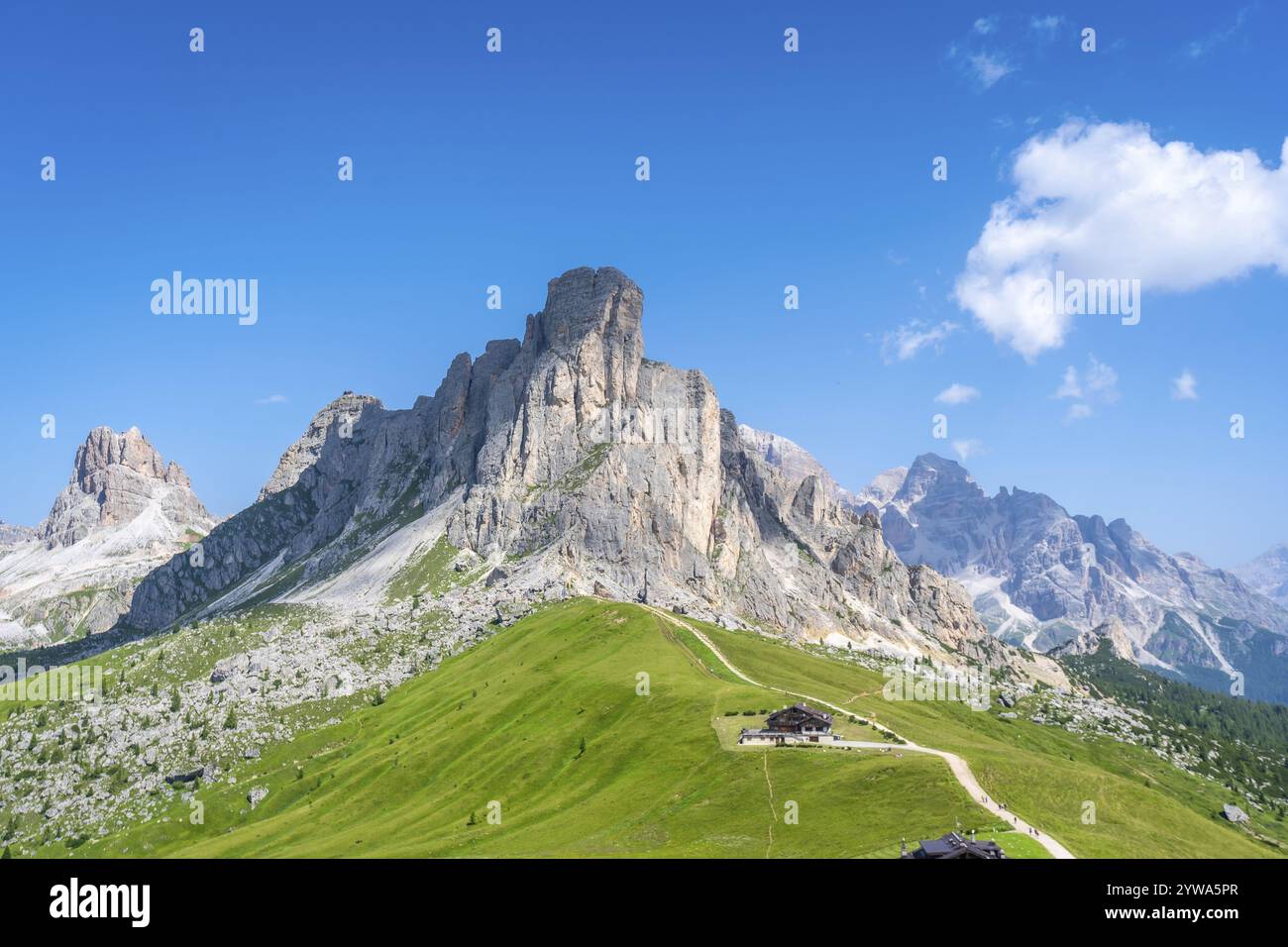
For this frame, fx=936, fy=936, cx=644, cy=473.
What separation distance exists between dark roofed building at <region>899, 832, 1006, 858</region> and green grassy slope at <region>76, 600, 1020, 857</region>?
5.59 m

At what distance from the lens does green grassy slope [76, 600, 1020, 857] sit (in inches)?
3674

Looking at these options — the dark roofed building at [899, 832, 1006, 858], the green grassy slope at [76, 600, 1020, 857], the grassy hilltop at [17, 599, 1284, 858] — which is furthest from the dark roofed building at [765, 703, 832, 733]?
the dark roofed building at [899, 832, 1006, 858]

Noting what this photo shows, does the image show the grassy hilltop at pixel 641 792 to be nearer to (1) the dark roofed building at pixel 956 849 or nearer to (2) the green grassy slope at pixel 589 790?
(2) the green grassy slope at pixel 589 790

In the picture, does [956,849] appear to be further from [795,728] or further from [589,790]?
[589,790]

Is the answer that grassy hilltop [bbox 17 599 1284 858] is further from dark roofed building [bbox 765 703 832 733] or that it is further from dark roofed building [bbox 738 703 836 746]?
dark roofed building [bbox 765 703 832 733]

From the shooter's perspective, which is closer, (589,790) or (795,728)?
(795,728)

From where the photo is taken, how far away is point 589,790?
5162 inches

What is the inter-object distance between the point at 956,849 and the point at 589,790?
2844 inches

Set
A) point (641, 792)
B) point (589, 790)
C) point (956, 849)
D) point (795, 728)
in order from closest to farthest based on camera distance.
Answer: point (956, 849) → point (641, 792) → point (795, 728) → point (589, 790)

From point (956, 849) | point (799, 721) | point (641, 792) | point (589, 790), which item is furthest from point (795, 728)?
point (956, 849)
